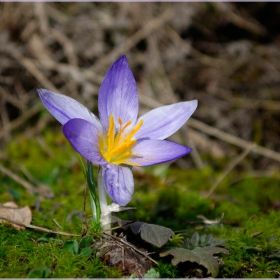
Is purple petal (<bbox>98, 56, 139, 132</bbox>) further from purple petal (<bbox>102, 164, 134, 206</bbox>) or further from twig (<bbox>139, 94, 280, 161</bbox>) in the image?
twig (<bbox>139, 94, 280, 161</bbox>)

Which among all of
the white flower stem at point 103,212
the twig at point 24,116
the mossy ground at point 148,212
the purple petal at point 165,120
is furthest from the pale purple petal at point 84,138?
the twig at point 24,116

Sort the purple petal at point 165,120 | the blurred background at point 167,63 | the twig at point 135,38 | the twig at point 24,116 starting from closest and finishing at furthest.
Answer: the purple petal at point 165,120 < the twig at point 24,116 < the blurred background at point 167,63 < the twig at point 135,38

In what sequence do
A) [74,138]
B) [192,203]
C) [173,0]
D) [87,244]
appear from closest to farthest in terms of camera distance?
[74,138] → [87,244] → [192,203] → [173,0]

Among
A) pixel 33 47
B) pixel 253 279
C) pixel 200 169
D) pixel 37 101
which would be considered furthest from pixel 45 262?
pixel 33 47

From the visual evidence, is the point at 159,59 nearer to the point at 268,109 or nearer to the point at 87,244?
the point at 268,109

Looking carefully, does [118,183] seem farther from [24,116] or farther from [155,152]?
[24,116]

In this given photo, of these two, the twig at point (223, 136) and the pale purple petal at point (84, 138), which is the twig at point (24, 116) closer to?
the twig at point (223, 136)
